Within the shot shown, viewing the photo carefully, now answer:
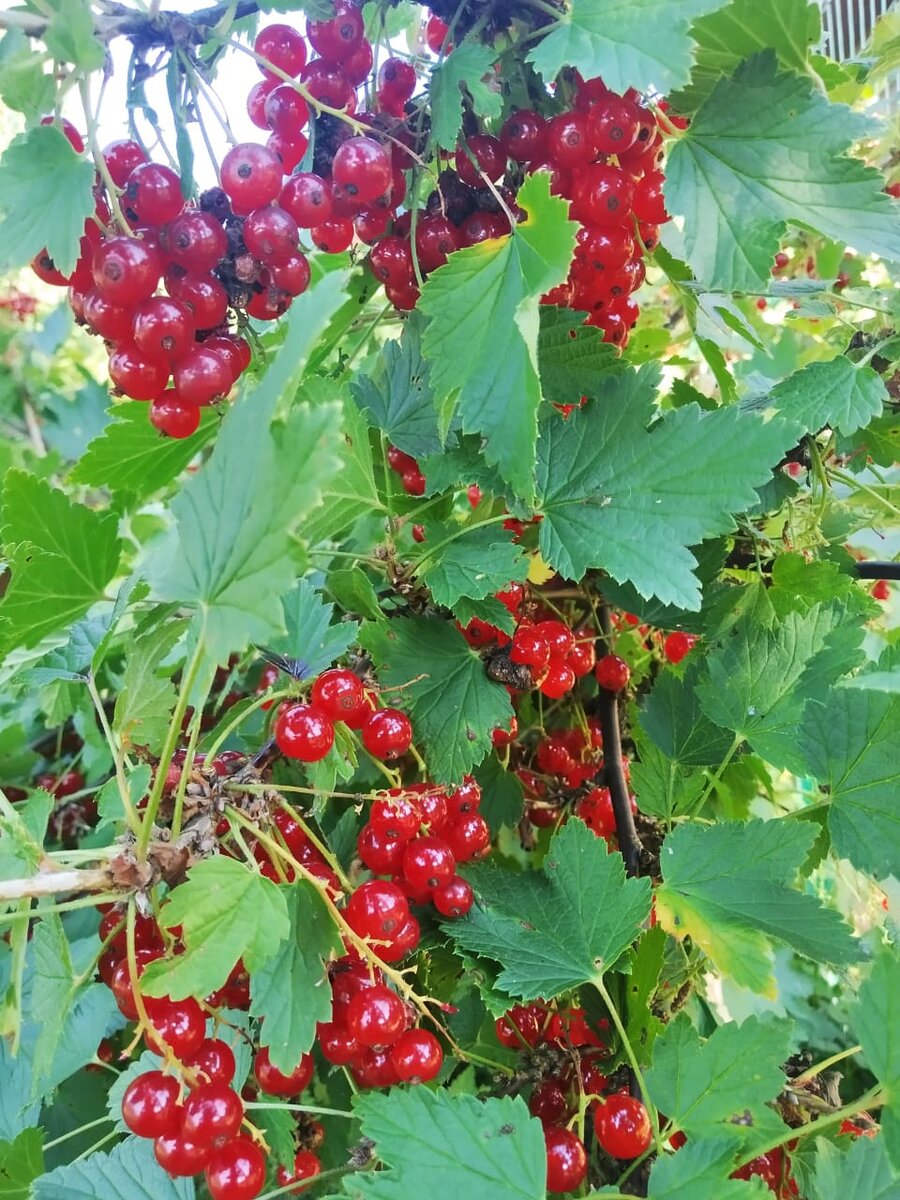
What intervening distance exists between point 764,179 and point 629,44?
16 centimetres

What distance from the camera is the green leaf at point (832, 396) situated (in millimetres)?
694

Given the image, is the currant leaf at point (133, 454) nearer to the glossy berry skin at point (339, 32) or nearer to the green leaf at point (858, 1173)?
the glossy berry skin at point (339, 32)

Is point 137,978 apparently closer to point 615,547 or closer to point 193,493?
point 193,493

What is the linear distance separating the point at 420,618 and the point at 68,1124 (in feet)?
2.35

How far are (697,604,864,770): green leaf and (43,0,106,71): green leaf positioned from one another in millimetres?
678

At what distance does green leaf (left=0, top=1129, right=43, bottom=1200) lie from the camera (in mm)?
649

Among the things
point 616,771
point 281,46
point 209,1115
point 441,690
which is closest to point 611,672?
point 616,771

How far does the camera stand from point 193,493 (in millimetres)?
479

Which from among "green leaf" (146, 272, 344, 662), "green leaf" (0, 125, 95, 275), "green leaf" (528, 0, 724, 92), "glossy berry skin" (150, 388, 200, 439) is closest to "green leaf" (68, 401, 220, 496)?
"glossy berry skin" (150, 388, 200, 439)

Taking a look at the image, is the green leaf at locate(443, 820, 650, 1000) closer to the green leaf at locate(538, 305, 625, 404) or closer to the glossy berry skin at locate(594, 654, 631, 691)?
the glossy berry skin at locate(594, 654, 631, 691)

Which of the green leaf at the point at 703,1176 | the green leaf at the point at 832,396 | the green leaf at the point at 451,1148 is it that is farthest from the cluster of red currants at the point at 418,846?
the green leaf at the point at 832,396

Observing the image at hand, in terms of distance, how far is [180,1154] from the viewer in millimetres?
511

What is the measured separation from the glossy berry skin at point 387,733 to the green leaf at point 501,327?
21 cm

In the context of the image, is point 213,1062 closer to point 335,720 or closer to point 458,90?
point 335,720
